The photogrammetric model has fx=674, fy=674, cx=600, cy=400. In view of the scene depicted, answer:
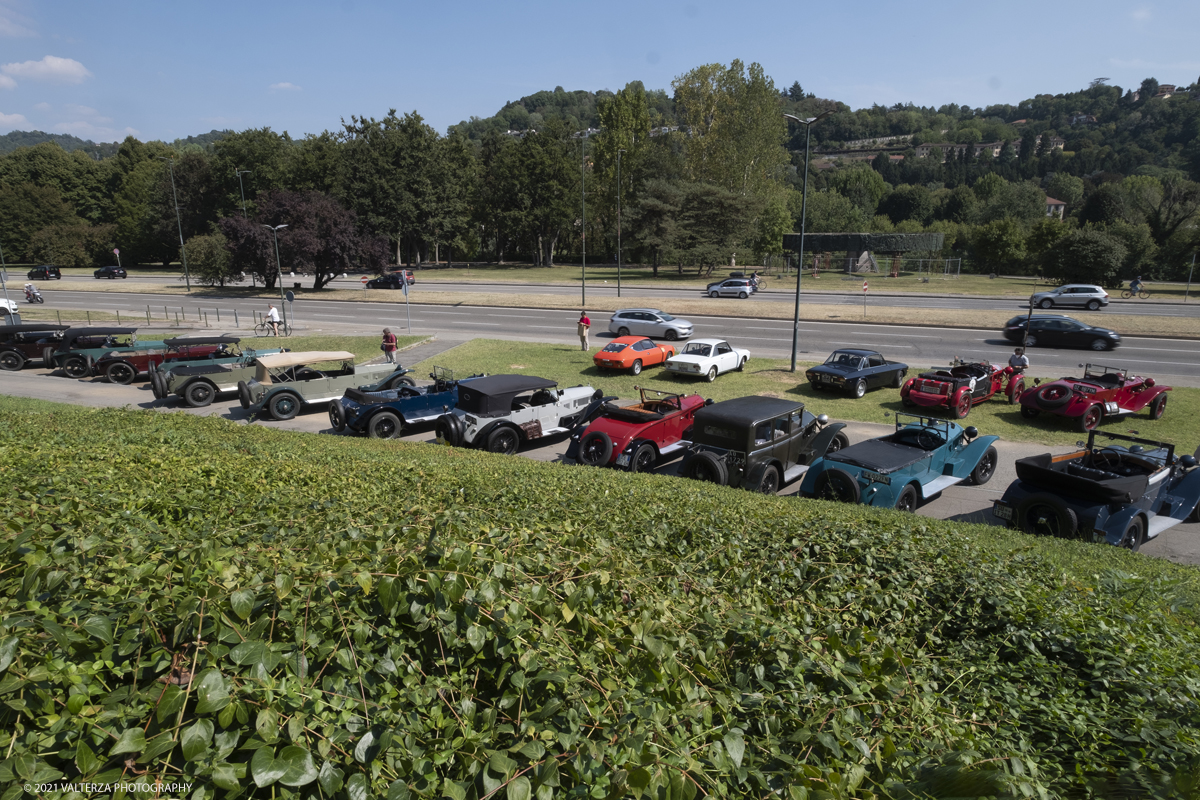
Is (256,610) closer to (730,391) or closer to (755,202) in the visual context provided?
(730,391)

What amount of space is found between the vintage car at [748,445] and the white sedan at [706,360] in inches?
361

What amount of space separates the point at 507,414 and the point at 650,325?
17514 mm

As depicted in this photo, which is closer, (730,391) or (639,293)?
(730,391)

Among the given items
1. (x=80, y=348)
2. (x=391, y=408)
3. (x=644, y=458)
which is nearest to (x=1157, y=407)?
(x=644, y=458)

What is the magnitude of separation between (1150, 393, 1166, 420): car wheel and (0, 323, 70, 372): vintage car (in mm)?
35685

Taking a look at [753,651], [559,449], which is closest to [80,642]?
[753,651]

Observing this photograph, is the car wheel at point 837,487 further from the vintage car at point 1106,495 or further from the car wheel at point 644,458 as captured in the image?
the car wheel at point 644,458

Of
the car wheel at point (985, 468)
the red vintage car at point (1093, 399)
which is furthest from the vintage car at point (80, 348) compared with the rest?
the red vintage car at point (1093, 399)

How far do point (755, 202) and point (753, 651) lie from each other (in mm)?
61853

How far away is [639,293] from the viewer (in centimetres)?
5088

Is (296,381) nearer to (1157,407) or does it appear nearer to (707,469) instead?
(707,469)

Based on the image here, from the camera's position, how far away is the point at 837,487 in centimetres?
1177

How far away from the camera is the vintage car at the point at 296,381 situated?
59.7 feet

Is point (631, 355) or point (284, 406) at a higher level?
point (631, 355)
